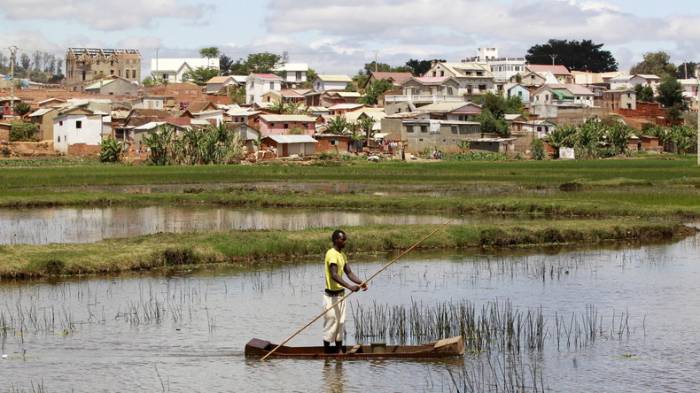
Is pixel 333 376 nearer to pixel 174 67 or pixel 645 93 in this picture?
pixel 645 93

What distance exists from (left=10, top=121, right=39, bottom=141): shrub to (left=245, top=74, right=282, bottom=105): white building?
28431 mm

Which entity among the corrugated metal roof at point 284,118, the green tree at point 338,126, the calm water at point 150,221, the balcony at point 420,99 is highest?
the balcony at point 420,99

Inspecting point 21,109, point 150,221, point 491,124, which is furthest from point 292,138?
point 150,221

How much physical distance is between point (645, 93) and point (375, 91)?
2470cm

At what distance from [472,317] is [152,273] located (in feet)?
27.6

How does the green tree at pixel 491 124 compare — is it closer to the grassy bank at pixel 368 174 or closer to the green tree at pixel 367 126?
the green tree at pixel 367 126

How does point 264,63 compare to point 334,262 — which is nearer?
point 334,262

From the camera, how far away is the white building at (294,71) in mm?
117562

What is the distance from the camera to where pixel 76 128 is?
69.1m

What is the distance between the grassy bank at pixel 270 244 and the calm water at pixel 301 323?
3.30ft

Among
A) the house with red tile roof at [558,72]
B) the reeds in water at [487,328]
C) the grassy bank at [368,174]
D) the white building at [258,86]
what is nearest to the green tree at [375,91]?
the white building at [258,86]

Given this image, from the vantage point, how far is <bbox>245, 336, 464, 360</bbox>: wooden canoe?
1437 centimetres

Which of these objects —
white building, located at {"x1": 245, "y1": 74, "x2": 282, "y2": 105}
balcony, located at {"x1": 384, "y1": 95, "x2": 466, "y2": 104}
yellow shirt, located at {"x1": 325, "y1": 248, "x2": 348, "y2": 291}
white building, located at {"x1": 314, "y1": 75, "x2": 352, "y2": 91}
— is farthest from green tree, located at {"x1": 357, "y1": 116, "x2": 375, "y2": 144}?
yellow shirt, located at {"x1": 325, "y1": 248, "x2": 348, "y2": 291}

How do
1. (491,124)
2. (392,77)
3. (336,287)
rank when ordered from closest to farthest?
1. (336,287)
2. (491,124)
3. (392,77)
